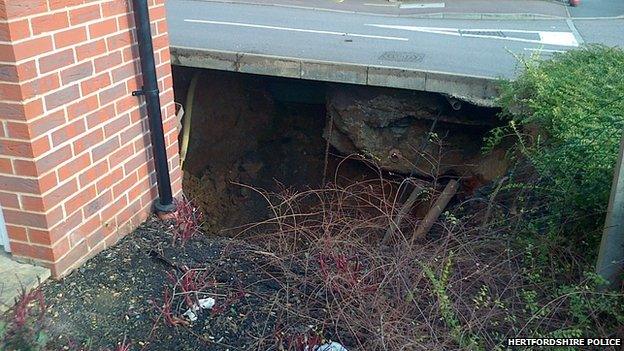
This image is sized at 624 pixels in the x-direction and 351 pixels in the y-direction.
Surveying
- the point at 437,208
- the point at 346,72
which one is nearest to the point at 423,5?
the point at 346,72

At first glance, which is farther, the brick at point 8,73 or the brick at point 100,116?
the brick at point 100,116

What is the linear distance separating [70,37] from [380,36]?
7.64 meters

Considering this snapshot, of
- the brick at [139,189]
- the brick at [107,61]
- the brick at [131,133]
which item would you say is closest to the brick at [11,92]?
the brick at [107,61]

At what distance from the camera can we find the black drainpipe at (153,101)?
332 cm

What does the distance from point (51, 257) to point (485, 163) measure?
5.39 m

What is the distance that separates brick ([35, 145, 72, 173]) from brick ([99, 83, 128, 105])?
0.38 metres

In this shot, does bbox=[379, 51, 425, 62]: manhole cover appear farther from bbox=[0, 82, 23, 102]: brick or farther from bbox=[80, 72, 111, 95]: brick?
bbox=[0, 82, 23, 102]: brick

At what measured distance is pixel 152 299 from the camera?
9.79ft

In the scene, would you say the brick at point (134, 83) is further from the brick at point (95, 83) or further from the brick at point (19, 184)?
the brick at point (19, 184)

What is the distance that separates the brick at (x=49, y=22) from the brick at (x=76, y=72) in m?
0.22

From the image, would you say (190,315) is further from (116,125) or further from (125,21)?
(125,21)

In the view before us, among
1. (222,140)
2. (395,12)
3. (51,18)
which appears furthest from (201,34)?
(51,18)

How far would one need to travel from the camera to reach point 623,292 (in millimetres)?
2994

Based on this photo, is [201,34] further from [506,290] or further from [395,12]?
[506,290]
